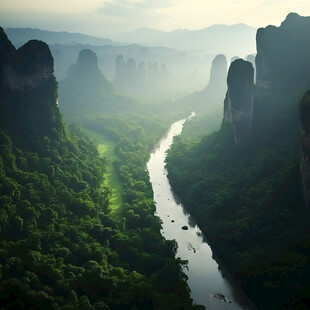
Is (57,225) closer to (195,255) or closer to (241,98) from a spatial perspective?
(195,255)

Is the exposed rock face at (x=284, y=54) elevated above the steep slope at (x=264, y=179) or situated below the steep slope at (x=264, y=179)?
above

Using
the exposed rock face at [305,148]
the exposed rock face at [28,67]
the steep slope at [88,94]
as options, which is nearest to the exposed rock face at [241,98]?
the exposed rock face at [305,148]

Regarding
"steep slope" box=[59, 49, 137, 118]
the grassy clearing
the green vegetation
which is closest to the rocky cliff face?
the grassy clearing

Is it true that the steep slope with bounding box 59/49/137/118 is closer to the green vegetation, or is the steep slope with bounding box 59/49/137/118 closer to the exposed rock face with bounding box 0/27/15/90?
the exposed rock face with bounding box 0/27/15/90

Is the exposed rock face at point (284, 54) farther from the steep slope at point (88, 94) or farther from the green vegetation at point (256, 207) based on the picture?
the steep slope at point (88, 94)

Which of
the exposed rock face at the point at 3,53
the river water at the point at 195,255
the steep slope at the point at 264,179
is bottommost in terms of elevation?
the river water at the point at 195,255

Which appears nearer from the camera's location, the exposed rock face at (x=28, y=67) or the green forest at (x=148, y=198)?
the green forest at (x=148, y=198)

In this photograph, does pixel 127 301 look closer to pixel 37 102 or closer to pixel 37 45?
pixel 37 102
